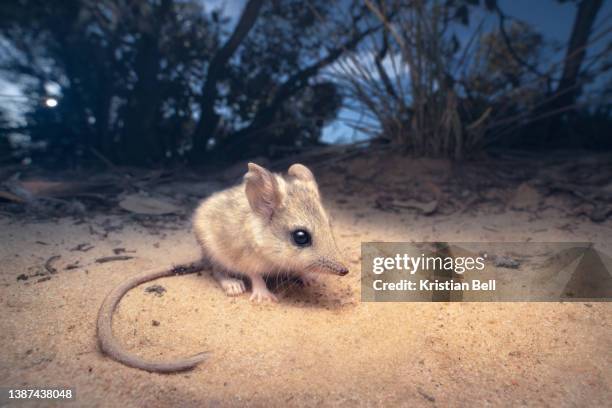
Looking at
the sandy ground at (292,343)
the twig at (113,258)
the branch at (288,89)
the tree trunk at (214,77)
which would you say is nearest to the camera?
the sandy ground at (292,343)

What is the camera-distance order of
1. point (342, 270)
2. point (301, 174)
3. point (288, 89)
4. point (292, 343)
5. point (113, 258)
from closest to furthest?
point (292, 343) < point (342, 270) < point (113, 258) < point (301, 174) < point (288, 89)

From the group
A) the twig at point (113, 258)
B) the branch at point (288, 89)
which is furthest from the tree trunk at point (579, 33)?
the twig at point (113, 258)

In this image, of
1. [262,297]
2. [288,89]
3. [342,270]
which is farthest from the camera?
[288,89]

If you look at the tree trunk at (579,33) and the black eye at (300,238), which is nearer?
the black eye at (300,238)

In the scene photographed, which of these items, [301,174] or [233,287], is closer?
[233,287]

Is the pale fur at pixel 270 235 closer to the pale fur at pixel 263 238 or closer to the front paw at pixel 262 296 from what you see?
the pale fur at pixel 263 238

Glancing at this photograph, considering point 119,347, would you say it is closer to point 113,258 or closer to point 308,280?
point 113,258

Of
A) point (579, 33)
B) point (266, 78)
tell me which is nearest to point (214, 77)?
point (266, 78)
